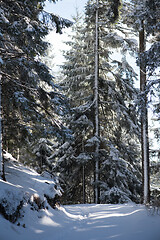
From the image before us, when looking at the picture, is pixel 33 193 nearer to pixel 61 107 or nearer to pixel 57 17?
pixel 61 107

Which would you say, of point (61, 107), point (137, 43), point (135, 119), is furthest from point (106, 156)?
point (137, 43)

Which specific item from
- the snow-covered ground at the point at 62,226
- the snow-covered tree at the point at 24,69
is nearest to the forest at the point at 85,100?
the snow-covered tree at the point at 24,69

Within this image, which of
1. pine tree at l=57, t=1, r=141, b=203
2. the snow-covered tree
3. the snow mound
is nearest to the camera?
the snow mound

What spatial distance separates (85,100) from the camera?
14586 millimetres

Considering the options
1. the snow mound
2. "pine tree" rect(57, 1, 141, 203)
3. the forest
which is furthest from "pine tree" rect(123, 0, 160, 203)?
the snow mound

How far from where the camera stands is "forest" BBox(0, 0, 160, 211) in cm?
775

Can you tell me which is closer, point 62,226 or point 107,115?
point 62,226

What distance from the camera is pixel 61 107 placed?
823 cm

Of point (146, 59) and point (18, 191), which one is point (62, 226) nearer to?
point (18, 191)

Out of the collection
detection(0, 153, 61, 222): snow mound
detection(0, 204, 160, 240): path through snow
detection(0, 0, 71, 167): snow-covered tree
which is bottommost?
detection(0, 204, 160, 240): path through snow

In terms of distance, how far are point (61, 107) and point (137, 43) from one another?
24.7 ft

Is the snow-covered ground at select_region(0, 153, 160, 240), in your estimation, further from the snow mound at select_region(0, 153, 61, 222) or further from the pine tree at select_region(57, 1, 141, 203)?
the pine tree at select_region(57, 1, 141, 203)

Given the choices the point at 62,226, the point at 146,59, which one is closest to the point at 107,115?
the point at 146,59

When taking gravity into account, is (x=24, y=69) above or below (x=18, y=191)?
above
